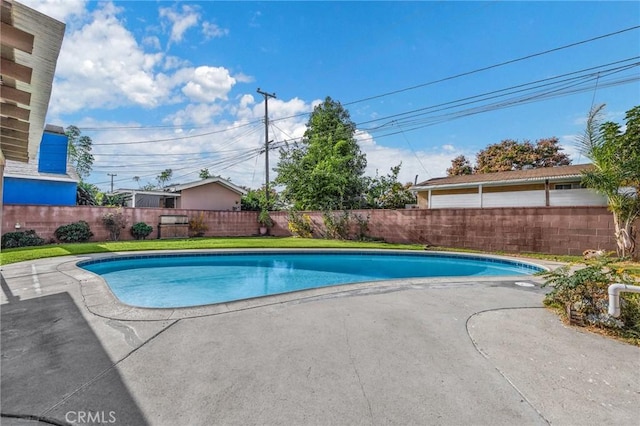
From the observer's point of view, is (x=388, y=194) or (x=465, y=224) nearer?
(x=465, y=224)

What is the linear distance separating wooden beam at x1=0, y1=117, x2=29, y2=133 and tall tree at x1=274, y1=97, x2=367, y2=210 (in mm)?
13636

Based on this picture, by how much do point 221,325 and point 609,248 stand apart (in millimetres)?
12105

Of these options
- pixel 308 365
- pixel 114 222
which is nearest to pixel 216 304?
pixel 308 365

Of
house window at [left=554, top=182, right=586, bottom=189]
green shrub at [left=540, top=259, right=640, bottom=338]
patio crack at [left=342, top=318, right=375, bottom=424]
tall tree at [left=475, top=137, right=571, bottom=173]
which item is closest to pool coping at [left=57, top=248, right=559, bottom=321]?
patio crack at [left=342, top=318, right=375, bottom=424]

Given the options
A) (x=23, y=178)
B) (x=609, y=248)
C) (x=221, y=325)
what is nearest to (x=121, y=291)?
(x=221, y=325)

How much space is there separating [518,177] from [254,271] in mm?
14709

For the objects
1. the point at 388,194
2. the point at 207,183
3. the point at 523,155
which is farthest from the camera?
the point at 523,155

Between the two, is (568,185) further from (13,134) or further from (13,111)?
(13,134)

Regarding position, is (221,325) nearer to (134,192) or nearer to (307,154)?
(307,154)

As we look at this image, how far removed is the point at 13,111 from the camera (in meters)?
3.30

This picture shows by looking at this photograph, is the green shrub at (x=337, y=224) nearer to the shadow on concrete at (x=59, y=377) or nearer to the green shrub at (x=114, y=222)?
the green shrub at (x=114, y=222)

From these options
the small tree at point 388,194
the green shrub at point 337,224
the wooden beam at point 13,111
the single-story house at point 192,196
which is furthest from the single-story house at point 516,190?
the wooden beam at point 13,111

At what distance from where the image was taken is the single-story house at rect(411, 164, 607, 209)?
45.9 feet

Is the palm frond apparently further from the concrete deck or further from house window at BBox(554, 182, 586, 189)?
the concrete deck
